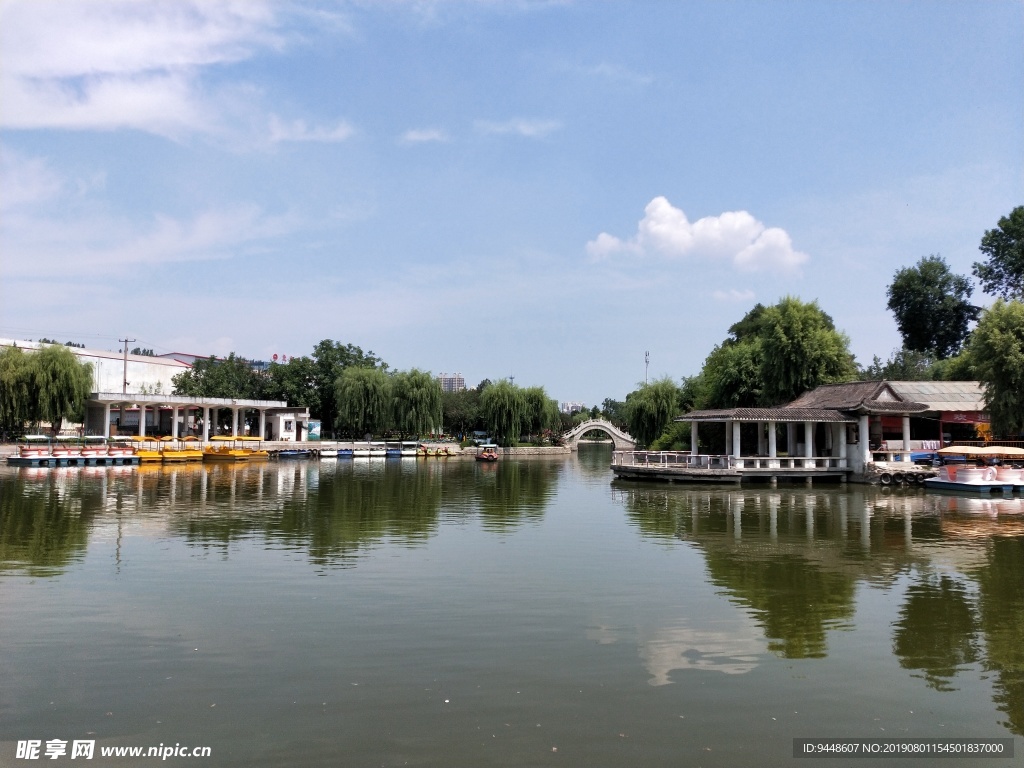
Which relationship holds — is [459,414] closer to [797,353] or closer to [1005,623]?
[797,353]

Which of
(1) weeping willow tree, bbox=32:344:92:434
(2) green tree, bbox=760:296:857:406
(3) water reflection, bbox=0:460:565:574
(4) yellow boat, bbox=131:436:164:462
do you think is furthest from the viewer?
(1) weeping willow tree, bbox=32:344:92:434

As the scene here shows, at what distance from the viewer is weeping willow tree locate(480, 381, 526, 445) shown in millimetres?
64438

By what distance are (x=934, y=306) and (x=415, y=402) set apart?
4117cm

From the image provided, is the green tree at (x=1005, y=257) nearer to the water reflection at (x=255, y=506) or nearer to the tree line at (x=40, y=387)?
the water reflection at (x=255, y=506)

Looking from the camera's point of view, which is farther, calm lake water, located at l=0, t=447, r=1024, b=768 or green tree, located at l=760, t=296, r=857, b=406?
green tree, located at l=760, t=296, r=857, b=406

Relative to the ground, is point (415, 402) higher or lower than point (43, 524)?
higher

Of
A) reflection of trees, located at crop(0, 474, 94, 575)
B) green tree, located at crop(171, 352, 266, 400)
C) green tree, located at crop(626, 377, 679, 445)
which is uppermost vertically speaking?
green tree, located at crop(171, 352, 266, 400)

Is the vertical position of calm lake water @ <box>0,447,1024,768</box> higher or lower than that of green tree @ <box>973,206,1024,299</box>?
lower

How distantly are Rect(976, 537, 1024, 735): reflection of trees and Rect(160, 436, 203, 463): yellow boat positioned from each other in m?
41.0

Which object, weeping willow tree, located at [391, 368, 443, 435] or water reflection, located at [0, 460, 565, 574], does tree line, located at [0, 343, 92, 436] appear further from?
weeping willow tree, located at [391, 368, 443, 435]

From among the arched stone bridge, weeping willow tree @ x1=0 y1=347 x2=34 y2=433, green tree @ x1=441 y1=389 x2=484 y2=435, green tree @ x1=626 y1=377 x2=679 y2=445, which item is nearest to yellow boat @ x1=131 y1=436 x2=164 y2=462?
weeping willow tree @ x1=0 y1=347 x2=34 y2=433

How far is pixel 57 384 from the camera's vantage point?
1785 inches

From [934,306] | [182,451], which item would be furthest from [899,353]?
[182,451]

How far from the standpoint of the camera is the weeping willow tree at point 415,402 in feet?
206
